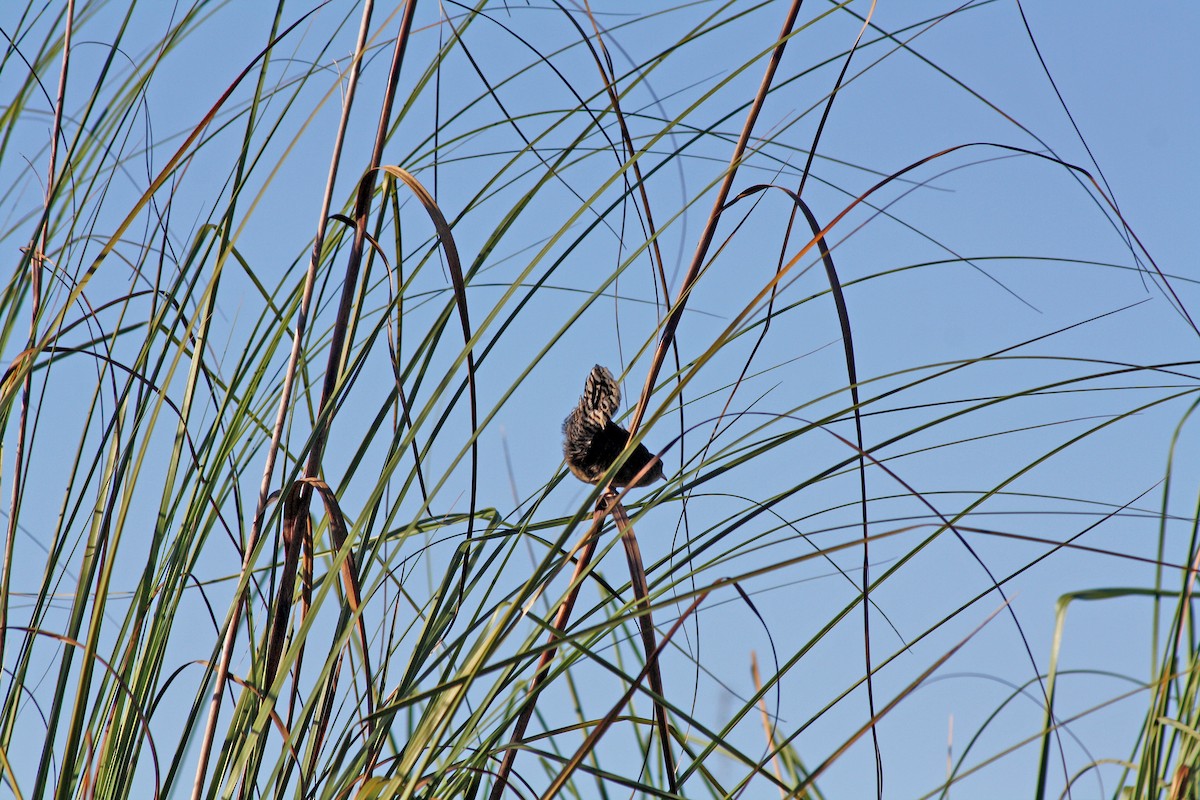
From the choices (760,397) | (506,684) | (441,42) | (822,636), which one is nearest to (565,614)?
(506,684)

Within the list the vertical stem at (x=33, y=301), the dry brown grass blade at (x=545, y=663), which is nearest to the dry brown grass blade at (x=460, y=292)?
the dry brown grass blade at (x=545, y=663)

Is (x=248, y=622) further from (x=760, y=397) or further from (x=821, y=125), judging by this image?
(x=821, y=125)

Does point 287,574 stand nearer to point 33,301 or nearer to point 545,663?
point 545,663

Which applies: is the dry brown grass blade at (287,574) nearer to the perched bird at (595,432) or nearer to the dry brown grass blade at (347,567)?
the dry brown grass blade at (347,567)

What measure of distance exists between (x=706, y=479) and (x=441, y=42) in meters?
0.62

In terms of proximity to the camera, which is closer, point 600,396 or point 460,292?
point 460,292

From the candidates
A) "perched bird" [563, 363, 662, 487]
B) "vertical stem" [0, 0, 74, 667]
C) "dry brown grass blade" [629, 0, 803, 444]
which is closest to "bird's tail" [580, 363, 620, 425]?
"perched bird" [563, 363, 662, 487]

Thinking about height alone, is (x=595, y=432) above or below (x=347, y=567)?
above

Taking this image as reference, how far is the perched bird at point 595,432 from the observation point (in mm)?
1161

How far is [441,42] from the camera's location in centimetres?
121

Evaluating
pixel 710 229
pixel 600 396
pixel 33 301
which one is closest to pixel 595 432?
pixel 600 396

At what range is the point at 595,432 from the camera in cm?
117

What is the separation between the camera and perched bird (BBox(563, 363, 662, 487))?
1161 millimetres

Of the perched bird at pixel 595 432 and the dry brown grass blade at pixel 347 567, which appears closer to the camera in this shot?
the dry brown grass blade at pixel 347 567
